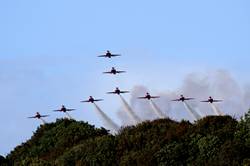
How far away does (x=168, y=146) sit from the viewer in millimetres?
77625

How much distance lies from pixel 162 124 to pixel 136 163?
9.96 metres

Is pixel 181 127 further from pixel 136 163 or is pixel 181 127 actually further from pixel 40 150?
pixel 40 150

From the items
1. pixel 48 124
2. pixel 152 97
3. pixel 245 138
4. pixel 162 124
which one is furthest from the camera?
pixel 152 97

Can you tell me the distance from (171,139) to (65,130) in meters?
25.4

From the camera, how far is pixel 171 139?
262ft

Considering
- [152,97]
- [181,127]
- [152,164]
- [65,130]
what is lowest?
[152,164]

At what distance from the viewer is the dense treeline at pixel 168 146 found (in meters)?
72.4

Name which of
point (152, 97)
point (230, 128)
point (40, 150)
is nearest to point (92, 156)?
point (230, 128)

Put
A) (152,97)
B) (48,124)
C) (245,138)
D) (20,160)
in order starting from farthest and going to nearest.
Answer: (152,97) → (48,124) → (20,160) → (245,138)

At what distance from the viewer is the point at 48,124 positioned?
110m

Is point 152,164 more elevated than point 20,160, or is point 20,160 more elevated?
point 20,160

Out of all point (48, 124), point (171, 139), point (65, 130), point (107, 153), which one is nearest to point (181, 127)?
point (171, 139)

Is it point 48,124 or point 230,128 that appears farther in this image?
point 48,124

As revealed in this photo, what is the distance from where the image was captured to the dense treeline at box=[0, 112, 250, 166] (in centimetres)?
7244
